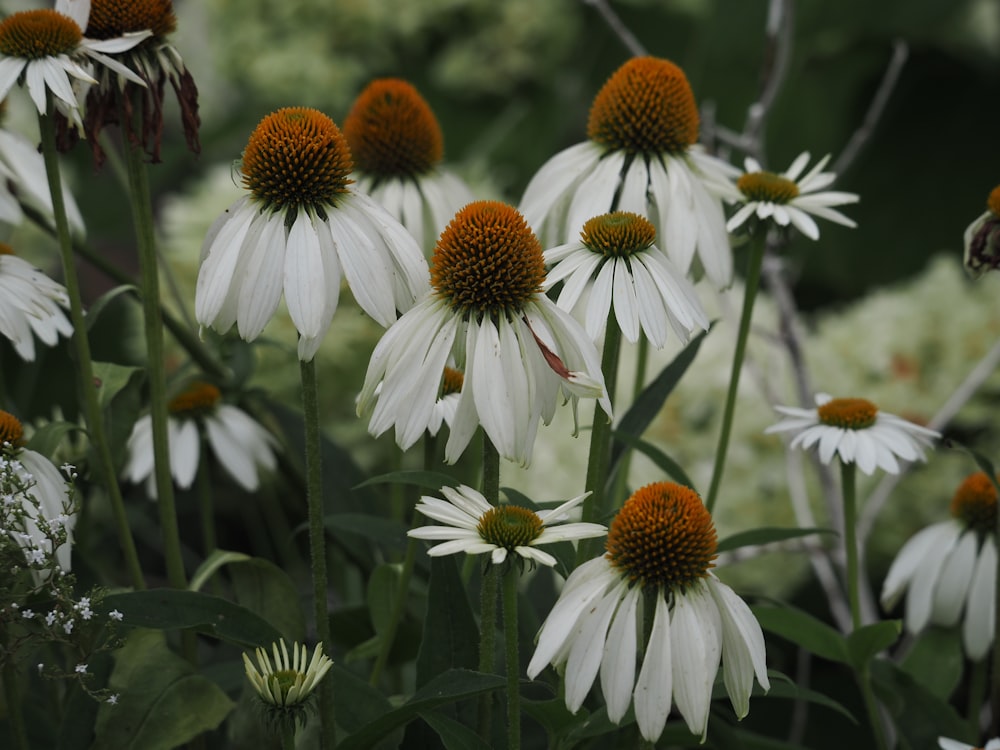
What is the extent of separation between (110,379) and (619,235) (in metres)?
0.29

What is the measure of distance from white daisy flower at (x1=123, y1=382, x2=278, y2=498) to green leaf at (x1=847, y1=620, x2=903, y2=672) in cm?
38

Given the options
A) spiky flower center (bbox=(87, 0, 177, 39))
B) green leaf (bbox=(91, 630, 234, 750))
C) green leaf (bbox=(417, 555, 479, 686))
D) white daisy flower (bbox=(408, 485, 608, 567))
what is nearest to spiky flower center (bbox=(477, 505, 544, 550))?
white daisy flower (bbox=(408, 485, 608, 567))

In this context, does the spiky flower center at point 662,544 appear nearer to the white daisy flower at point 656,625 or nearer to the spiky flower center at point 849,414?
the white daisy flower at point 656,625

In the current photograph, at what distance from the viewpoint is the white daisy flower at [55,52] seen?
527 mm

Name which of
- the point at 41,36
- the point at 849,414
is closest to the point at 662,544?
the point at 849,414

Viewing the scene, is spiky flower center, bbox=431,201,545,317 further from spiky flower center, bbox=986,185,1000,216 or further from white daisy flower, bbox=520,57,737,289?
spiky flower center, bbox=986,185,1000,216

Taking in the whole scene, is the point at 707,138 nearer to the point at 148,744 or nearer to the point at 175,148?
the point at 148,744

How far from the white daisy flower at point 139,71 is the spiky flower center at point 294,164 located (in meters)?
0.10

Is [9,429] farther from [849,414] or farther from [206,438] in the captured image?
[849,414]

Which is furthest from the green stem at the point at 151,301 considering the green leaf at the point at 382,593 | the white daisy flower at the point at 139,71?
the green leaf at the point at 382,593

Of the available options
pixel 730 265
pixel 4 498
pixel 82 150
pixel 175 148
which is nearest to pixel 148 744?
pixel 4 498

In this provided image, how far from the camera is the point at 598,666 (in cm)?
43

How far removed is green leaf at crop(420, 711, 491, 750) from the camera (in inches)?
18.7

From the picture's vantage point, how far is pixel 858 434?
649 mm
